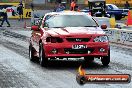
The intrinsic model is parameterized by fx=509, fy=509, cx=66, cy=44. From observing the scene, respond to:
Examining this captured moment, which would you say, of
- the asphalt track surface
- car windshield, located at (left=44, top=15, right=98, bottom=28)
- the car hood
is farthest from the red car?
the asphalt track surface

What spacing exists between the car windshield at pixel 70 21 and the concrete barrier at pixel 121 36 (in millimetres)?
→ 8256

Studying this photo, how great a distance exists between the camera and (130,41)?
22219 mm

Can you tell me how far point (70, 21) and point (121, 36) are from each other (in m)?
9.70

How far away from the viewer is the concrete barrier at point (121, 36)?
22328mm

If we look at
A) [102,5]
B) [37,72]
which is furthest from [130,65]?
[102,5]

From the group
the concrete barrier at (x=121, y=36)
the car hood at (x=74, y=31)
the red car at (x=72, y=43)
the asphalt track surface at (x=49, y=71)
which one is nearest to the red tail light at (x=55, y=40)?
the red car at (x=72, y=43)

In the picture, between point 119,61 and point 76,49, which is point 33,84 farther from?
point 119,61

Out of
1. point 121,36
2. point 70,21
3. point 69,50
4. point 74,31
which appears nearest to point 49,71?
point 69,50

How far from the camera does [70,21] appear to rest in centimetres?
1395

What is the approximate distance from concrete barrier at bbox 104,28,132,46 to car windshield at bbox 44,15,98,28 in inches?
325

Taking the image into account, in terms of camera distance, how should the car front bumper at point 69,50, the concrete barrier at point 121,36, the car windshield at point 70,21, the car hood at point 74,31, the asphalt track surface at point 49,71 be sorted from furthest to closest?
1. the concrete barrier at point 121,36
2. the car windshield at point 70,21
3. the car hood at point 74,31
4. the car front bumper at point 69,50
5. the asphalt track surface at point 49,71

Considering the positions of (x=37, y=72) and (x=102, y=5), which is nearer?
(x=37, y=72)

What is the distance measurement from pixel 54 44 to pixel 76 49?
0.57m

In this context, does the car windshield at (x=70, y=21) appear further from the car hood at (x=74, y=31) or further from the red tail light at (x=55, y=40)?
the red tail light at (x=55, y=40)
